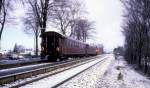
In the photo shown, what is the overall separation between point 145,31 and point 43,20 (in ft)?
64.7

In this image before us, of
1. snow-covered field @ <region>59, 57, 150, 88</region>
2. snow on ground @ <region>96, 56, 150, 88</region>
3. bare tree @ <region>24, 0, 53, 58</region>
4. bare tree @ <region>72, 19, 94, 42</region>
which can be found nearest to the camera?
snow-covered field @ <region>59, 57, 150, 88</region>

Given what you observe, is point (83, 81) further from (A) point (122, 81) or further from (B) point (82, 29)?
(B) point (82, 29)

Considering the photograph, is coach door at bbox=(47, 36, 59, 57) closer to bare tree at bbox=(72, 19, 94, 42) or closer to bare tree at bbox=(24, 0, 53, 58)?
bare tree at bbox=(24, 0, 53, 58)

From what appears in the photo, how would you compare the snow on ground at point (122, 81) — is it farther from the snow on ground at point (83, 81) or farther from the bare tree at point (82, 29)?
the bare tree at point (82, 29)

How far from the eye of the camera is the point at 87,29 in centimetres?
10075

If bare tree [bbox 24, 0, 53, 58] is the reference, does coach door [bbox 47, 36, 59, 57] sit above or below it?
below

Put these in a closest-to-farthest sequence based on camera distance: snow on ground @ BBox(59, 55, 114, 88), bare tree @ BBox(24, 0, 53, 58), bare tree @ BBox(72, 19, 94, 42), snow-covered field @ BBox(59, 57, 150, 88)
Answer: snow on ground @ BBox(59, 55, 114, 88) < snow-covered field @ BBox(59, 57, 150, 88) < bare tree @ BBox(24, 0, 53, 58) < bare tree @ BBox(72, 19, 94, 42)

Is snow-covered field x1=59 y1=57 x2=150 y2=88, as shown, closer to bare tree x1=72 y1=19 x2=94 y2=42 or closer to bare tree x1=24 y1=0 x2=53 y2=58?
bare tree x1=24 y1=0 x2=53 y2=58

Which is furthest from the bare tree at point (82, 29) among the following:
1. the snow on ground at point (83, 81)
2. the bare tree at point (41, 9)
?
the snow on ground at point (83, 81)

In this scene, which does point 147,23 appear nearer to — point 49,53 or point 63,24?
point 49,53

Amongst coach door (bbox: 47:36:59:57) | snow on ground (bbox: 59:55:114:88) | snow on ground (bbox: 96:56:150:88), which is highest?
coach door (bbox: 47:36:59:57)

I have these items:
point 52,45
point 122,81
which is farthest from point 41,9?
point 122,81

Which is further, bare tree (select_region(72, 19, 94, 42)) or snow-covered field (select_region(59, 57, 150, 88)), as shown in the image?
bare tree (select_region(72, 19, 94, 42))

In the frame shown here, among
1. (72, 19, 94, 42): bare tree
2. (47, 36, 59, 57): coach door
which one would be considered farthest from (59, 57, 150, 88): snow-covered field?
(72, 19, 94, 42): bare tree
